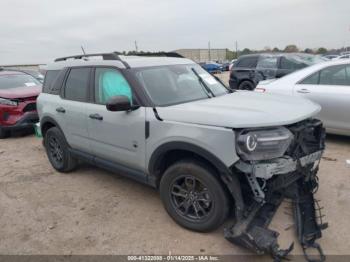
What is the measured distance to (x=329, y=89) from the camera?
18.6 ft

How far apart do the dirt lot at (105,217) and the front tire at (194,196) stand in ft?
0.52

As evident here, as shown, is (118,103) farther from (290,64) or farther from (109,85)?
(290,64)

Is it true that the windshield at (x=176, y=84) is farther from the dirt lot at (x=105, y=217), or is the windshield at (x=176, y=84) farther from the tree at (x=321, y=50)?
the tree at (x=321, y=50)

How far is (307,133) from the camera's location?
10.8 feet

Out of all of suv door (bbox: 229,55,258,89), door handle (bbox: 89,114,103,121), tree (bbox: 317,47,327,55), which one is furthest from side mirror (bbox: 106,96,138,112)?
tree (bbox: 317,47,327,55)

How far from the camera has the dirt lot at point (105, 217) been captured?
10.7ft

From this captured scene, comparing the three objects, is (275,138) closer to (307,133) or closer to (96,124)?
(307,133)

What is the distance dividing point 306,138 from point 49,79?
4129 millimetres

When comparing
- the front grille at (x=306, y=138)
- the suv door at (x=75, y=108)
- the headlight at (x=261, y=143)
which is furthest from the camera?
the suv door at (x=75, y=108)

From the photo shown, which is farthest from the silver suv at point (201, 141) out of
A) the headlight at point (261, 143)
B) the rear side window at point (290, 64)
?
the rear side window at point (290, 64)

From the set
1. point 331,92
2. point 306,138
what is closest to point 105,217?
point 306,138

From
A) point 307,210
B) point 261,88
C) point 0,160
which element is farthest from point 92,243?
point 261,88

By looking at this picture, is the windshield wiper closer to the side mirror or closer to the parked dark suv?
the side mirror

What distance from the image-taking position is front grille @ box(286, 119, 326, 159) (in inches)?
122
